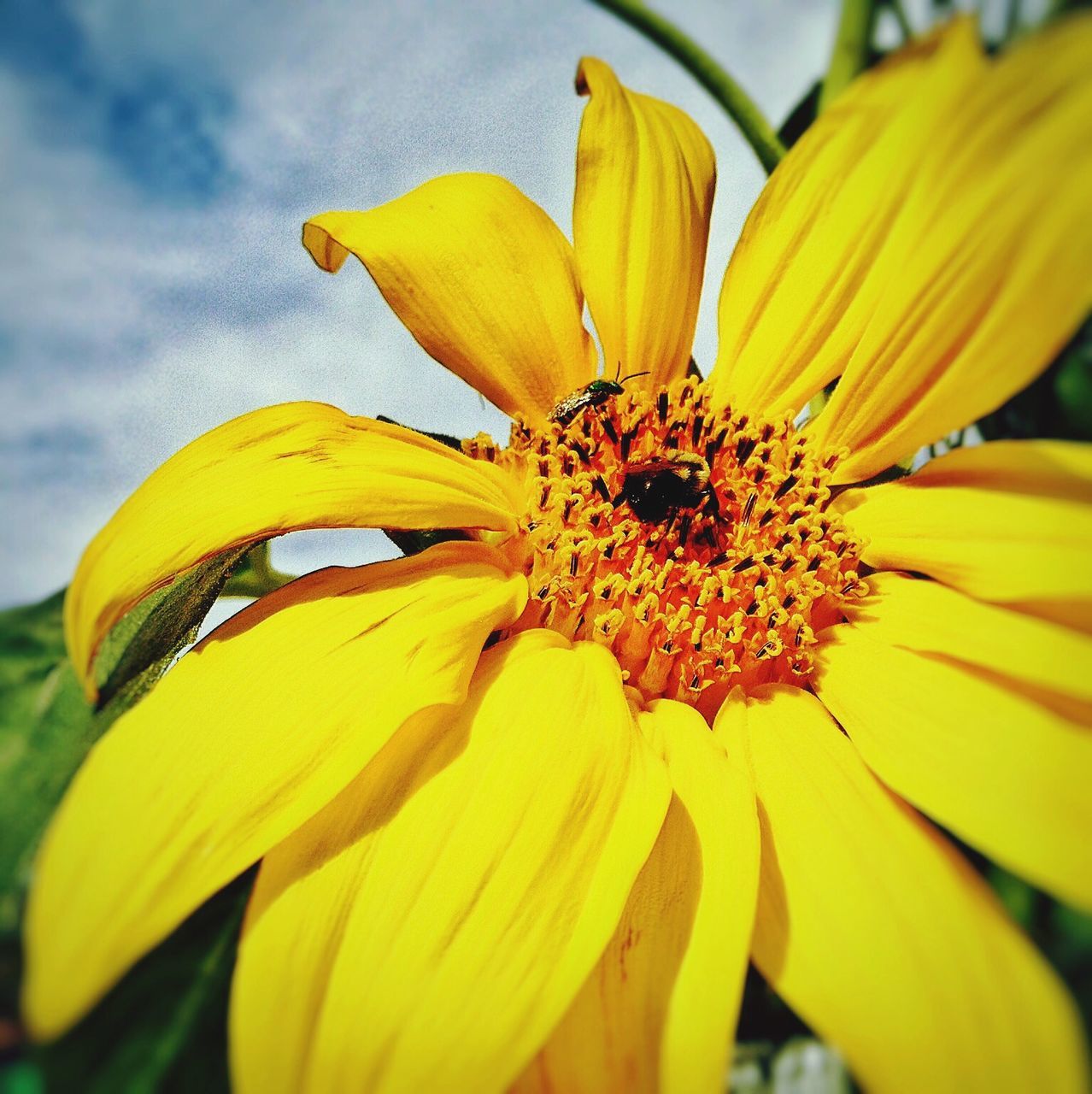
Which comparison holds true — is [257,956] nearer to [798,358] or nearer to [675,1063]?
[675,1063]

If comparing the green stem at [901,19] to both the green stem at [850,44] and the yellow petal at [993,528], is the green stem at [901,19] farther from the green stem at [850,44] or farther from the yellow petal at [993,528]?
the yellow petal at [993,528]

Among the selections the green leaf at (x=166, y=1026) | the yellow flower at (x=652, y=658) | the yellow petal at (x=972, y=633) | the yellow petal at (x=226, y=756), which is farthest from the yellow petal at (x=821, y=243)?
the green leaf at (x=166, y=1026)

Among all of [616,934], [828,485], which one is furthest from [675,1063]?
[828,485]

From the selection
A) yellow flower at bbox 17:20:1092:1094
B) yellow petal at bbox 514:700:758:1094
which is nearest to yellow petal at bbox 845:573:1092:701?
yellow flower at bbox 17:20:1092:1094

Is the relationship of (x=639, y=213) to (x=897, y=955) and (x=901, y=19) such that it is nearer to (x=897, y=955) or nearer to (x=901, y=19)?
(x=901, y=19)

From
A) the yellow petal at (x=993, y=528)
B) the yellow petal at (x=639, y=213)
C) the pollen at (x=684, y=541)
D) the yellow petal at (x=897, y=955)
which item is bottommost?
the yellow petal at (x=897, y=955)

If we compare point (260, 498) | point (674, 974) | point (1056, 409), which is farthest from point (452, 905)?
point (1056, 409)

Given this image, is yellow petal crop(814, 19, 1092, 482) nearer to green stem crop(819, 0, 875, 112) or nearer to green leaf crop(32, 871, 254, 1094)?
green stem crop(819, 0, 875, 112)
